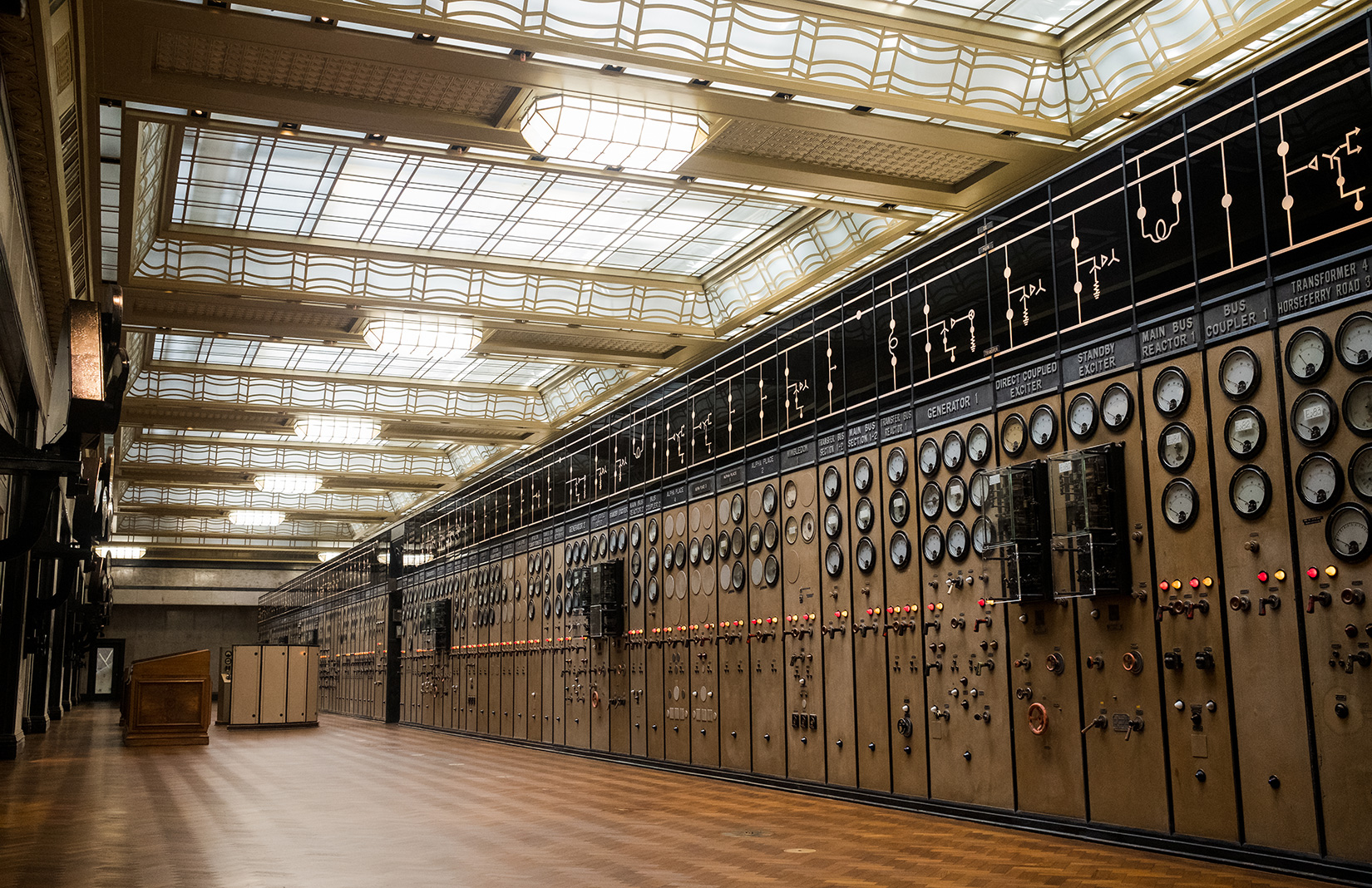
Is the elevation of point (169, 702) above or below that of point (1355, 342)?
below

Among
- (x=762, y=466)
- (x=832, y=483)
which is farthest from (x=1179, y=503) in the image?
(x=762, y=466)

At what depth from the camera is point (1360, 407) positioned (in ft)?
24.9

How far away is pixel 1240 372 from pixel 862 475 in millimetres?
5097

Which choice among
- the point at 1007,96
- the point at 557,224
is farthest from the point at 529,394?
the point at 1007,96

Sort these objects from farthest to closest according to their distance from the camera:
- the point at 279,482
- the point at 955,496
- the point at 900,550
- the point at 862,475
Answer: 1. the point at 279,482
2. the point at 862,475
3. the point at 900,550
4. the point at 955,496

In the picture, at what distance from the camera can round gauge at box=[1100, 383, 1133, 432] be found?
9.53 metres

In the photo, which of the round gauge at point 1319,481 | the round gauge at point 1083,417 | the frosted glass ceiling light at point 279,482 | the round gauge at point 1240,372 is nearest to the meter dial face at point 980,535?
the round gauge at point 1083,417

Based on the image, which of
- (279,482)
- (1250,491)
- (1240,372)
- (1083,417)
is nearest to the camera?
(1250,491)

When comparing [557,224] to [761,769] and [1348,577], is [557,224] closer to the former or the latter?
[761,769]

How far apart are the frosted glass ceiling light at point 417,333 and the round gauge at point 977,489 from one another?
350 inches

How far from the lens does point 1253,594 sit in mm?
8234

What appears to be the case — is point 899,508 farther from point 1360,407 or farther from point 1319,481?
point 1360,407

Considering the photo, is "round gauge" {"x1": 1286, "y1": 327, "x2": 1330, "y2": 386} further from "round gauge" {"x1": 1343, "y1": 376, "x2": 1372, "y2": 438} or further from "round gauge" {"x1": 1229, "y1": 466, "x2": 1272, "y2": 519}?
"round gauge" {"x1": 1229, "y1": 466, "x2": 1272, "y2": 519}

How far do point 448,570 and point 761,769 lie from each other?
16.9 m
